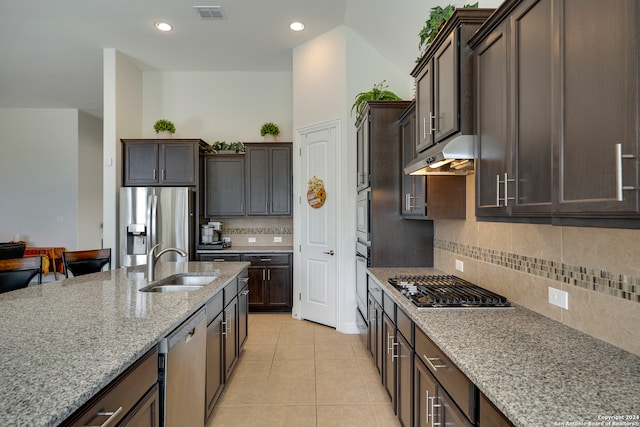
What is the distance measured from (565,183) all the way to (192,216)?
175 inches

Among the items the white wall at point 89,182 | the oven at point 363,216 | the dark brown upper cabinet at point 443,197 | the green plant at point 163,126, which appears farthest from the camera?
the white wall at point 89,182

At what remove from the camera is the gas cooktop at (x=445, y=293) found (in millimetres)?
1809

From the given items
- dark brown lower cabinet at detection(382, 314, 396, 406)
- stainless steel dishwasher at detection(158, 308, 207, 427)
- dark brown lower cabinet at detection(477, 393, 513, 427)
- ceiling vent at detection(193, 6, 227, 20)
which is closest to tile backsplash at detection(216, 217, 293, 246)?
ceiling vent at detection(193, 6, 227, 20)

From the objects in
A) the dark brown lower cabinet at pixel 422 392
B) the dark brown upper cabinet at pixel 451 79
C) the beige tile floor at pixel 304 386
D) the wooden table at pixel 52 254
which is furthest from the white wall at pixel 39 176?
the dark brown lower cabinet at pixel 422 392

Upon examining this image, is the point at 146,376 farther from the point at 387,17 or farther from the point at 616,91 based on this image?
the point at 387,17

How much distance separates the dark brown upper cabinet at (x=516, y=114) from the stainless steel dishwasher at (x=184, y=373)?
1553mm

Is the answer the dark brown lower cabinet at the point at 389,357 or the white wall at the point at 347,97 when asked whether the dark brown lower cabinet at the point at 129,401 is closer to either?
the dark brown lower cabinet at the point at 389,357

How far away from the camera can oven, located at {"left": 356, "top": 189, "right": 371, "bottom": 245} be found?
10.6 feet

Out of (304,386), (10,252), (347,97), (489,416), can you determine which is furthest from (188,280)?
(10,252)

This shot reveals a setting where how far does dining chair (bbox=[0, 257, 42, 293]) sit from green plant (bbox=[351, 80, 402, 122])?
3.04 meters

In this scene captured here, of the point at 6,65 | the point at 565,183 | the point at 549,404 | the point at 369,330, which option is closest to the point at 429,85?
the point at 565,183

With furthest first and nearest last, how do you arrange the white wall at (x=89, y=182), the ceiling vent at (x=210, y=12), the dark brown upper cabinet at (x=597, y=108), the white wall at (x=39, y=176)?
the white wall at (x=89, y=182) < the white wall at (x=39, y=176) < the ceiling vent at (x=210, y=12) < the dark brown upper cabinet at (x=597, y=108)

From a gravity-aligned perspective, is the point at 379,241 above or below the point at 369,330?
above

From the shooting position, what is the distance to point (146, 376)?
1.30m
